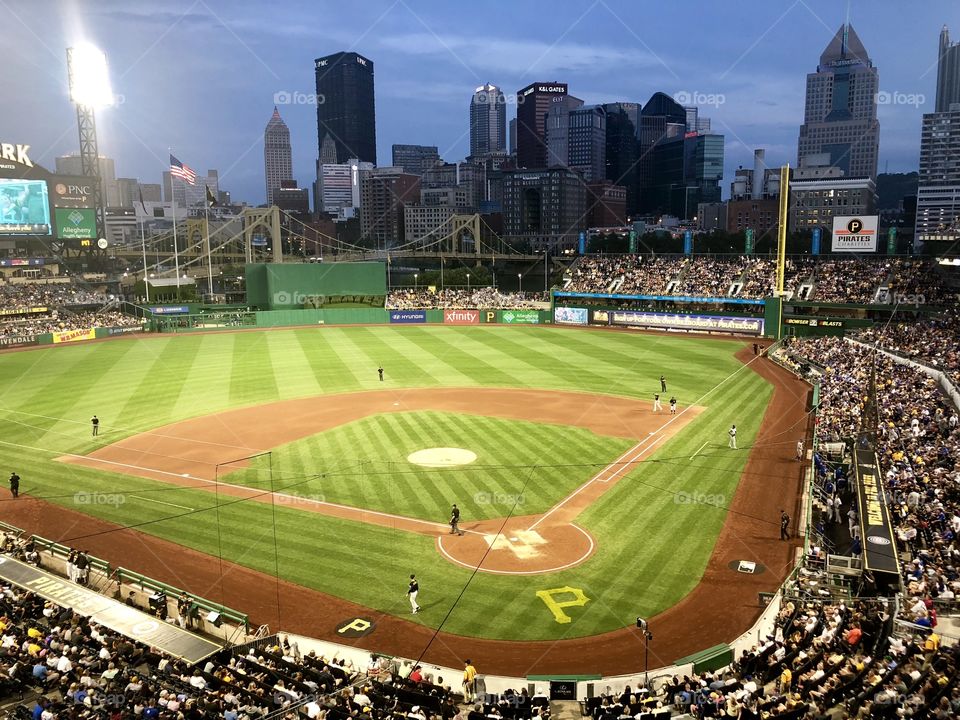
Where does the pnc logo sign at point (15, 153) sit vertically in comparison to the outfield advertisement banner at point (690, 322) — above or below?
above

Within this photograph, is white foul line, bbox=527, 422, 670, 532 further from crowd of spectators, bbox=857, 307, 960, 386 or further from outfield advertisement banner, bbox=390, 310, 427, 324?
outfield advertisement banner, bbox=390, 310, 427, 324

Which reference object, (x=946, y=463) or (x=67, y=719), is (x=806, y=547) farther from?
(x=67, y=719)

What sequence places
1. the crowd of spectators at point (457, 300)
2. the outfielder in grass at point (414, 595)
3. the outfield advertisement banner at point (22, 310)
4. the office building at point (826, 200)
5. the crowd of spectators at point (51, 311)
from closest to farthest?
the outfielder in grass at point (414, 595)
the crowd of spectators at point (51, 311)
the outfield advertisement banner at point (22, 310)
the crowd of spectators at point (457, 300)
the office building at point (826, 200)

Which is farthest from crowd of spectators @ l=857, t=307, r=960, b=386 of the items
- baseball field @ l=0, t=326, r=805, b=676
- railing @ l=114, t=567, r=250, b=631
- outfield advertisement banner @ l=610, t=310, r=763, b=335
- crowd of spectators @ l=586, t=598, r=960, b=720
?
railing @ l=114, t=567, r=250, b=631

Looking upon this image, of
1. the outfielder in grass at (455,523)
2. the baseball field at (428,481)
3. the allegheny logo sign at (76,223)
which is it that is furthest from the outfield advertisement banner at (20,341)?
the outfielder in grass at (455,523)

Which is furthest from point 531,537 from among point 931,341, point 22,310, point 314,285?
point 22,310

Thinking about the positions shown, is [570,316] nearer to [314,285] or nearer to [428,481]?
[314,285]

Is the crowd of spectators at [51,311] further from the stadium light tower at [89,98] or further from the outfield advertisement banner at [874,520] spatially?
the outfield advertisement banner at [874,520]
